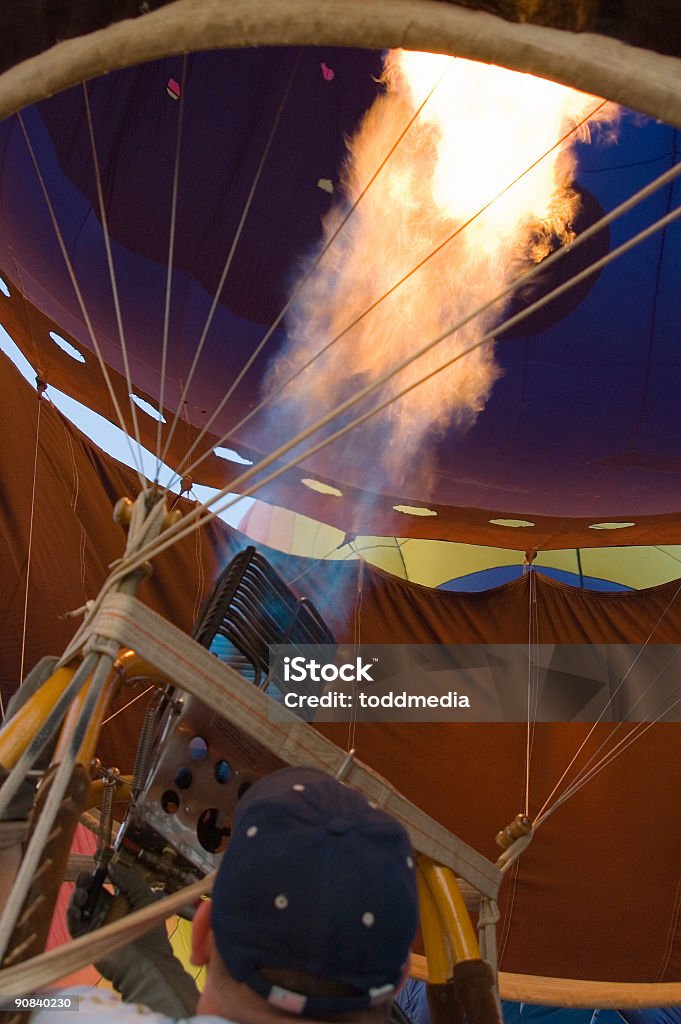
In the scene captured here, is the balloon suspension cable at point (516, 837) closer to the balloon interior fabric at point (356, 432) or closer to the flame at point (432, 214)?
the balloon interior fabric at point (356, 432)

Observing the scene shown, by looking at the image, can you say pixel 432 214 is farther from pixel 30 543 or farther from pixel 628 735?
pixel 628 735

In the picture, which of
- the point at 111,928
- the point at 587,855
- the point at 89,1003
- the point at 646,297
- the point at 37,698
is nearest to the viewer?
the point at 89,1003

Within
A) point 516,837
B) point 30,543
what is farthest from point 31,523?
point 516,837

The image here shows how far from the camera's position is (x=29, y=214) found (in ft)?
13.5

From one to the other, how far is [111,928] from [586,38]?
61.1 inches

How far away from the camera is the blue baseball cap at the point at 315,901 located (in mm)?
762

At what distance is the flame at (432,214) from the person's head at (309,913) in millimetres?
2985

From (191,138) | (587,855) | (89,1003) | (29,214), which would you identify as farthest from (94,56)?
(587,855)

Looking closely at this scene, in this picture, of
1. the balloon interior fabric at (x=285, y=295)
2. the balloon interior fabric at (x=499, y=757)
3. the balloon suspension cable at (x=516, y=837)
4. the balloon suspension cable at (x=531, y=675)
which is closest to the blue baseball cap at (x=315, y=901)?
the balloon suspension cable at (x=516, y=837)

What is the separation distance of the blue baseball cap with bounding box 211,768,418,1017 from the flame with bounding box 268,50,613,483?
9.78ft

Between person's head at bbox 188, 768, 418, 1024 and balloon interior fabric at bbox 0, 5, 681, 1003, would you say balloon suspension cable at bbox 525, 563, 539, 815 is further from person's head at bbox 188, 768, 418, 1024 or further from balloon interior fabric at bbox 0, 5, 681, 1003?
person's head at bbox 188, 768, 418, 1024

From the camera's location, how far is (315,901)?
0.77 metres

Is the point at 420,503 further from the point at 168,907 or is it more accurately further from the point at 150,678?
the point at 168,907

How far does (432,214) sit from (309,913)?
3.52 metres
